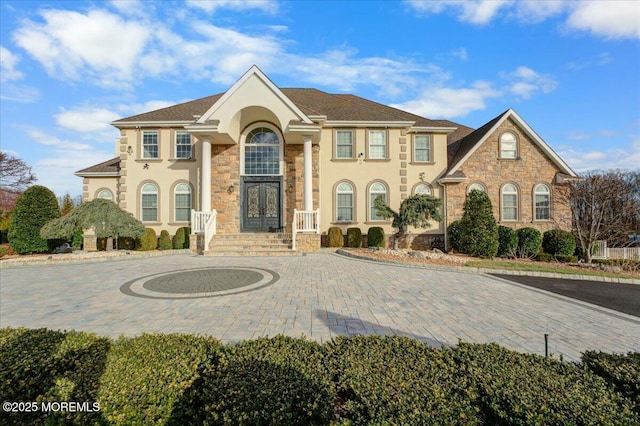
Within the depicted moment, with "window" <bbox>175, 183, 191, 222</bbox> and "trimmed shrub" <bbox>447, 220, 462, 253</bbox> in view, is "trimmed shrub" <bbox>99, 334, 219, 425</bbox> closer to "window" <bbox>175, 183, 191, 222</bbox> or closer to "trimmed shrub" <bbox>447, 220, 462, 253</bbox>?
"window" <bbox>175, 183, 191, 222</bbox>

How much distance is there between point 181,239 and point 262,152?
6357 mm

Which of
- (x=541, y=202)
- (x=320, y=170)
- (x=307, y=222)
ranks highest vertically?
(x=320, y=170)

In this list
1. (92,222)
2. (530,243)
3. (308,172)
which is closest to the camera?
(92,222)

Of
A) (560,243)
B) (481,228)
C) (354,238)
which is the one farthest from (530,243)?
(354,238)

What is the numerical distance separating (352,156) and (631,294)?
12.3m

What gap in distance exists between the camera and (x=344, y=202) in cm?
1647

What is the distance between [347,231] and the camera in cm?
1555

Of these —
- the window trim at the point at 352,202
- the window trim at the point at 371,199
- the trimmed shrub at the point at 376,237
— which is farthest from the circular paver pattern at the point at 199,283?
the window trim at the point at 371,199

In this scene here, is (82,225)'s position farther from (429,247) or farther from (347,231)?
(429,247)

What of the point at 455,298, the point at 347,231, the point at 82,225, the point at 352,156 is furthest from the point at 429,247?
the point at 82,225

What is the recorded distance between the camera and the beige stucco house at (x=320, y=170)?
50.5 feet

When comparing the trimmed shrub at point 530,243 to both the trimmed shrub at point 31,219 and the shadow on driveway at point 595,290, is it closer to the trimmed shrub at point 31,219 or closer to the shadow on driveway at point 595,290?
the shadow on driveway at point 595,290

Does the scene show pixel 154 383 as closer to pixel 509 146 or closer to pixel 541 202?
pixel 509 146

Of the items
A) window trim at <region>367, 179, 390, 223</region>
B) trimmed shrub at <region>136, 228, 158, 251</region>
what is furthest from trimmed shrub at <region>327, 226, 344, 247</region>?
trimmed shrub at <region>136, 228, 158, 251</region>
